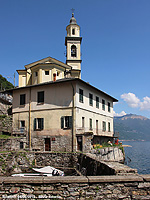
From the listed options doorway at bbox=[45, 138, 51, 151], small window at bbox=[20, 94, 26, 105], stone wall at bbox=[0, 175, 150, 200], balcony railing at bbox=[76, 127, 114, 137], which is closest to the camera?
stone wall at bbox=[0, 175, 150, 200]

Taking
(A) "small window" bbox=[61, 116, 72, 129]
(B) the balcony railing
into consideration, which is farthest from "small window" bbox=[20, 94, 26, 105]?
(B) the balcony railing

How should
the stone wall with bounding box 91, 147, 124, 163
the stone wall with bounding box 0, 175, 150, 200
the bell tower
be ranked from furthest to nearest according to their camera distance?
the bell tower, the stone wall with bounding box 91, 147, 124, 163, the stone wall with bounding box 0, 175, 150, 200

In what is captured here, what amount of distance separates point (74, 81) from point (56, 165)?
10552 millimetres

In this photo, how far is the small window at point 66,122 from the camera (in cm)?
2527

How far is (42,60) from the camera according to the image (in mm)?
38875

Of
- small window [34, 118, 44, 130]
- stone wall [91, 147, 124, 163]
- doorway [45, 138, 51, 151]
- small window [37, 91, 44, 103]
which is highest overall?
small window [37, 91, 44, 103]

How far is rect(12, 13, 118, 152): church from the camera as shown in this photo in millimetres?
25172

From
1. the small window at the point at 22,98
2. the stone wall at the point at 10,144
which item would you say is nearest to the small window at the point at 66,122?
the stone wall at the point at 10,144

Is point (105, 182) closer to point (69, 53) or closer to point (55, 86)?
point (55, 86)

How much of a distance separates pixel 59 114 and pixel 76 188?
19274mm

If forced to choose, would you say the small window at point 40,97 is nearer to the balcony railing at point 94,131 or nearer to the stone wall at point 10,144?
the stone wall at point 10,144

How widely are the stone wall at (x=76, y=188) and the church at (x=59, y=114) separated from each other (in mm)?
16673

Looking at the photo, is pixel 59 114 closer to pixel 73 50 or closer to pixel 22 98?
pixel 22 98

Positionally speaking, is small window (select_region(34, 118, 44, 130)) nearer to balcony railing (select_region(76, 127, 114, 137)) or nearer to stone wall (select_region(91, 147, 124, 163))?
balcony railing (select_region(76, 127, 114, 137))
